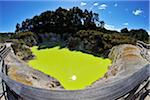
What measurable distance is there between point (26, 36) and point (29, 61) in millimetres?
8740

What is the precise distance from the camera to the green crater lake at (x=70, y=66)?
53.3ft

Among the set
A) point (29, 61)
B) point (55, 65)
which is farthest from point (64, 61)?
point (29, 61)

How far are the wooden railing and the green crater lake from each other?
183 inches

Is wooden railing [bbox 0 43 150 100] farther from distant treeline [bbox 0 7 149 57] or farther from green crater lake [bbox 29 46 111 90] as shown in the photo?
distant treeline [bbox 0 7 149 57]

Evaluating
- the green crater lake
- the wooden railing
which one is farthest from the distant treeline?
the wooden railing

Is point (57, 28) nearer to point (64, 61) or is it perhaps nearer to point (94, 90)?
point (64, 61)

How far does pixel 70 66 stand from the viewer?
20.3m

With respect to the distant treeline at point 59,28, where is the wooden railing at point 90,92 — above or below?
below

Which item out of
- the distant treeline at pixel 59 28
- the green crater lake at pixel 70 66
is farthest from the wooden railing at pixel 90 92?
the distant treeline at pixel 59 28

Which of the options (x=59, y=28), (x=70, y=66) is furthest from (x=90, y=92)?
(x=59, y=28)

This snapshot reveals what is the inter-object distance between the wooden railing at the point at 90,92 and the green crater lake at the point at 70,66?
466cm

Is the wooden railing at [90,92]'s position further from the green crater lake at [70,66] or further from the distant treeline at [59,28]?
the distant treeline at [59,28]

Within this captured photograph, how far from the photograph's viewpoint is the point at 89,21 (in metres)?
33.8

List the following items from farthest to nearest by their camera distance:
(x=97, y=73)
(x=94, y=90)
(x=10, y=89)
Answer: (x=97, y=73)
(x=10, y=89)
(x=94, y=90)
